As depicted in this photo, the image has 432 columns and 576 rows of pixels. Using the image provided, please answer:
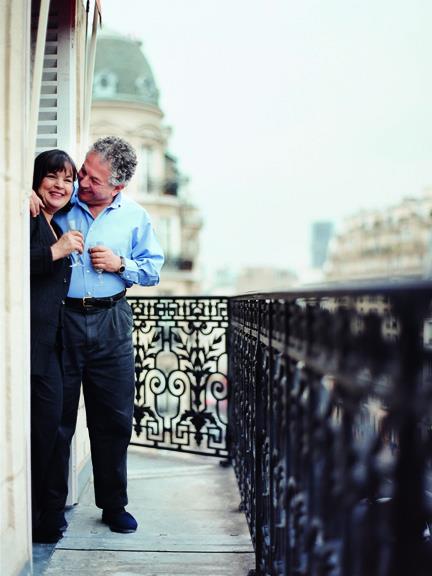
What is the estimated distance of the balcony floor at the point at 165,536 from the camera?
9.30ft

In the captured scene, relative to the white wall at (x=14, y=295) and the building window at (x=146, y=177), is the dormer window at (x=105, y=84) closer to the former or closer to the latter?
the building window at (x=146, y=177)

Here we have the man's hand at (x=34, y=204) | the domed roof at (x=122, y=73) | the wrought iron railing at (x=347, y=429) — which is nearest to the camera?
the wrought iron railing at (x=347, y=429)

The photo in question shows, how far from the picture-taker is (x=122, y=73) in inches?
1147

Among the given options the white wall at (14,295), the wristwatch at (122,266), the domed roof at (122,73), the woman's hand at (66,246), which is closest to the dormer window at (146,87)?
the domed roof at (122,73)

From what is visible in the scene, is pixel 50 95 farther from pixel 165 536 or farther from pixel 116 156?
pixel 165 536

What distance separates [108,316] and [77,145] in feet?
3.90

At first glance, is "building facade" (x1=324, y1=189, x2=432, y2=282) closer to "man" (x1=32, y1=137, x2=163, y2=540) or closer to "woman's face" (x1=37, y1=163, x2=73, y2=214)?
"man" (x1=32, y1=137, x2=163, y2=540)

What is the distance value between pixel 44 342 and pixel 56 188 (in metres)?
0.68

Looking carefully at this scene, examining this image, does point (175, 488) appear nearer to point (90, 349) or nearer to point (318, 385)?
point (90, 349)

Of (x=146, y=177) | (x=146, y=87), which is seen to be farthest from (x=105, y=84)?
(x=146, y=177)

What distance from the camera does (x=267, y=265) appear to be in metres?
95.1

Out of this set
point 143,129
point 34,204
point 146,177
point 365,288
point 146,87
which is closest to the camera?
point 365,288

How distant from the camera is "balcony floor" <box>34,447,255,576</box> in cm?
284

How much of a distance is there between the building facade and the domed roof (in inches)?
1312
